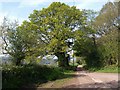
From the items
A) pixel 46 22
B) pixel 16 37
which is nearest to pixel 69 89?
pixel 16 37

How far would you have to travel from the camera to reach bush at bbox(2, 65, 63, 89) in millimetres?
14548

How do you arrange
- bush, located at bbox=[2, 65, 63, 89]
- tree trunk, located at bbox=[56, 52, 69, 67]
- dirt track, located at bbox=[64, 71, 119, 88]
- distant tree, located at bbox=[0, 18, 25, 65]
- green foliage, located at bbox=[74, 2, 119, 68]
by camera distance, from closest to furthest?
dirt track, located at bbox=[64, 71, 119, 88] → bush, located at bbox=[2, 65, 63, 89] → distant tree, located at bbox=[0, 18, 25, 65] → green foliage, located at bbox=[74, 2, 119, 68] → tree trunk, located at bbox=[56, 52, 69, 67]

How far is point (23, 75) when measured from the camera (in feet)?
56.7

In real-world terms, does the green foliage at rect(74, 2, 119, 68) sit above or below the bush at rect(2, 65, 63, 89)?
above

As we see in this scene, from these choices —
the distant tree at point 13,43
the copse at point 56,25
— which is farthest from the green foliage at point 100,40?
the distant tree at point 13,43

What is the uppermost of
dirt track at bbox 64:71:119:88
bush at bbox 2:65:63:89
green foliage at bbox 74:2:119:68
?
green foliage at bbox 74:2:119:68

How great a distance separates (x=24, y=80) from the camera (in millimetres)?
17172

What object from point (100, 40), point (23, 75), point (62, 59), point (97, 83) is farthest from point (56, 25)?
point (97, 83)

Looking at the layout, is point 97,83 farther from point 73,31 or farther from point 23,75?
point 73,31

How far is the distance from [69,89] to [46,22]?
27.0m

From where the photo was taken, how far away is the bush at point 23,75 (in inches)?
573

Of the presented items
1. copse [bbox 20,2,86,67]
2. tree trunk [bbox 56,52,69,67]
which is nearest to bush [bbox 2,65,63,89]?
copse [bbox 20,2,86,67]

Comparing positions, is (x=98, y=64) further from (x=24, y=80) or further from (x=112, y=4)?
(x=24, y=80)

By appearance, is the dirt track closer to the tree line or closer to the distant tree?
the distant tree
